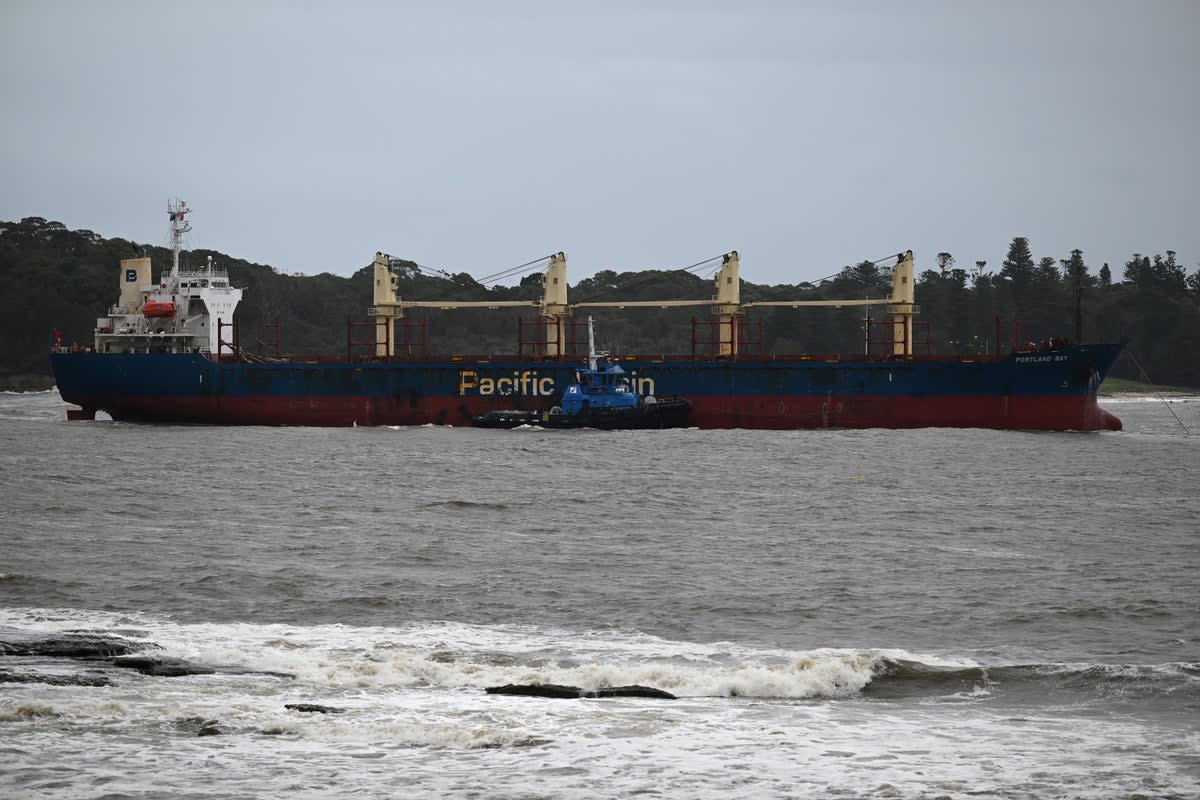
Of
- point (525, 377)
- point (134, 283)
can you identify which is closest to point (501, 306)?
point (525, 377)

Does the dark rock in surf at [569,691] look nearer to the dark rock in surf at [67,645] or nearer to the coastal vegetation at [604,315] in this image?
the dark rock in surf at [67,645]

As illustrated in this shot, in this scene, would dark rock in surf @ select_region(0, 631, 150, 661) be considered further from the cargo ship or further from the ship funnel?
the ship funnel

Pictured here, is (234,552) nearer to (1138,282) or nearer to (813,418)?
(813,418)

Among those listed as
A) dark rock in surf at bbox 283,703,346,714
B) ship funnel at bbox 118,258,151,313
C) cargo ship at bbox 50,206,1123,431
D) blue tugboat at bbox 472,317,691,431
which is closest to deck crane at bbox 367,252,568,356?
cargo ship at bbox 50,206,1123,431

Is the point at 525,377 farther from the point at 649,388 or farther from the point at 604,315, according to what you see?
→ the point at 604,315

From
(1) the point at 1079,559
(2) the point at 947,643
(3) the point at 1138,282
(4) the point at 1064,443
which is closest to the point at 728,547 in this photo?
(1) the point at 1079,559

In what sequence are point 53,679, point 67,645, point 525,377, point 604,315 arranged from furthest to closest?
1. point 604,315
2. point 525,377
3. point 67,645
4. point 53,679
